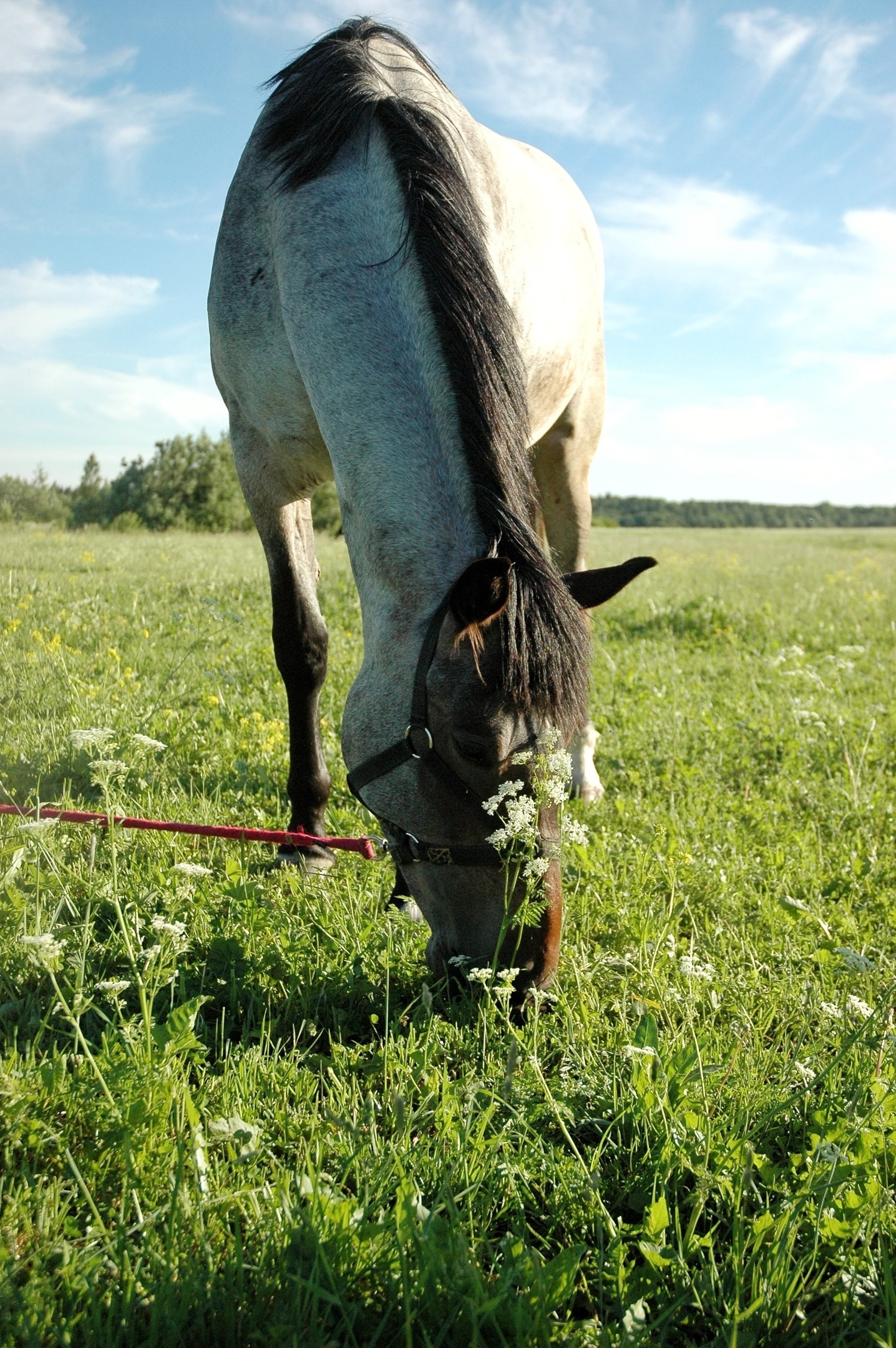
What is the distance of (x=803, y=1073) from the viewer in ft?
6.07

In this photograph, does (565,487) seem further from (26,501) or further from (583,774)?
(26,501)

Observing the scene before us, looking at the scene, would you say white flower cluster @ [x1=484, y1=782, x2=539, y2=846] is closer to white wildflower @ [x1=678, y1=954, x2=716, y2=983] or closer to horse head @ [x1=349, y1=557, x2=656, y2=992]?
horse head @ [x1=349, y1=557, x2=656, y2=992]

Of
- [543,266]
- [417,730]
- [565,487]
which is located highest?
[543,266]

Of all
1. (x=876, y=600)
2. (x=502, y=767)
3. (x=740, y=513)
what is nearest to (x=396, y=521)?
(x=502, y=767)

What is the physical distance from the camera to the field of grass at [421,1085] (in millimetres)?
1316

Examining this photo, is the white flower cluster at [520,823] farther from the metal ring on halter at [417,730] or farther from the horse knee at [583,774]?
the horse knee at [583,774]

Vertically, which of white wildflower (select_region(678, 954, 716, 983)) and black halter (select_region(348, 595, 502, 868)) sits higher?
Result: black halter (select_region(348, 595, 502, 868))

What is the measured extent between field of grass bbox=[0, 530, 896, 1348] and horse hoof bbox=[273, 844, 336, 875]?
0.07 meters

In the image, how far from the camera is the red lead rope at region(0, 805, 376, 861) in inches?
110

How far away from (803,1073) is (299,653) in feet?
7.81

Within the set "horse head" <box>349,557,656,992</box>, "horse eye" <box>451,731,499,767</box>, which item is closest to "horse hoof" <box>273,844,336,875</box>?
"horse head" <box>349,557,656,992</box>

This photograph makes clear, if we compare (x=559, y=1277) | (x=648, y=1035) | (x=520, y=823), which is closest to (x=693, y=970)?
(x=648, y=1035)

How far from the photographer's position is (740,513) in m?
84.9

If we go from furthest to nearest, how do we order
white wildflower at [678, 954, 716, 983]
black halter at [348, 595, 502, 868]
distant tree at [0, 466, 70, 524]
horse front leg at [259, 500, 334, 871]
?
distant tree at [0, 466, 70, 524] → horse front leg at [259, 500, 334, 871] → black halter at [348, 595, 502, 868] → white wildflower at [678, 954, 716, 983]
